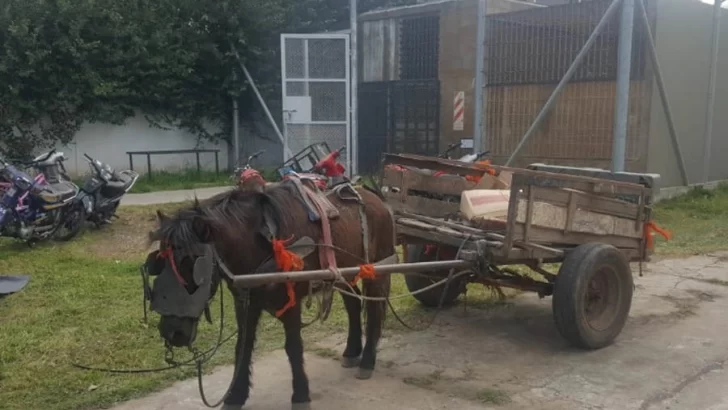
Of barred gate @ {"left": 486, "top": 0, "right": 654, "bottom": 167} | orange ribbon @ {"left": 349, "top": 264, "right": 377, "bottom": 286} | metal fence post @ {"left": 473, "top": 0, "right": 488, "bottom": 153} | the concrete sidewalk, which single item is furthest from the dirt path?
metal fence post @ {"left": 473, "top": 0, "right": 488, "bottom": 153}

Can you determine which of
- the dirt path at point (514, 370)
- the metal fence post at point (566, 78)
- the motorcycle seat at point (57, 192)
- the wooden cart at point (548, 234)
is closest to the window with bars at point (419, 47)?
the metal fence post at point (566, 78)

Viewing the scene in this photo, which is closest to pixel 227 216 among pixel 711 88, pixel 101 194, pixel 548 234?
pixel 548 234

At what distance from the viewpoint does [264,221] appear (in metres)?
3.77

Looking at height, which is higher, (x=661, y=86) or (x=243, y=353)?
(x=661, y=86)

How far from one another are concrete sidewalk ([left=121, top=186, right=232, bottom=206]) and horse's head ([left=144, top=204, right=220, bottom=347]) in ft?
24.4

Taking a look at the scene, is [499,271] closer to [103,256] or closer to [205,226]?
[205,226]

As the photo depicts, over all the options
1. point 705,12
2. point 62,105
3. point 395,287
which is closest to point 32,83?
point 62,105

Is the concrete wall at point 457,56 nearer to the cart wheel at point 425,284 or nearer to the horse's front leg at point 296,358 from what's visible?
the cart wheel at point 425,284

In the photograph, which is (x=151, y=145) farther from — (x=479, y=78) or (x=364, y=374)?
(x=364, y=374)

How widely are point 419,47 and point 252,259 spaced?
36.7 feet

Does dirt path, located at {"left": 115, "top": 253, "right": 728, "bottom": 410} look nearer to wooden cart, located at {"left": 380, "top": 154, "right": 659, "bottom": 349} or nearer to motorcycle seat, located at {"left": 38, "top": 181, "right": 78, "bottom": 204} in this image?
wooden cart, located at {"left": 380, "top": 154, "right": 659, "bottom": 349}

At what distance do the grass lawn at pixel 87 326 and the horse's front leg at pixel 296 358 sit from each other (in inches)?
36.2

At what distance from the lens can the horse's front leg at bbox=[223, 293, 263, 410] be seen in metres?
3.93

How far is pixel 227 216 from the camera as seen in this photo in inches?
144
